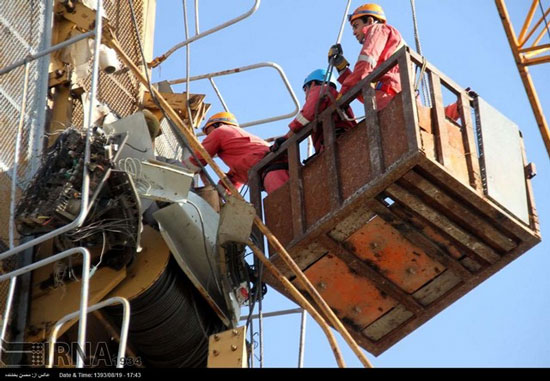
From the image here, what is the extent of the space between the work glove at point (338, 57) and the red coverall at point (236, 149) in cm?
136

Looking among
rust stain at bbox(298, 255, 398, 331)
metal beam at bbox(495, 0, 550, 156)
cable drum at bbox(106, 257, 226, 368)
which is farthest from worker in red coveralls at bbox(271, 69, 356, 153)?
metal beam at bbox(495, 0, 550, 156)

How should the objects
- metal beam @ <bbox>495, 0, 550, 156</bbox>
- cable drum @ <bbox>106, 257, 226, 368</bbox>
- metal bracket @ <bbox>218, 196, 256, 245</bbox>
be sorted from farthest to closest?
metal beam @ <bbox>495, 0, 550, 156</bbox>, cable drum @ <bbox>106, 257, 226, 368</bbox>, metal bracket @ <bbox>218, 196, 256, 245</bbox>

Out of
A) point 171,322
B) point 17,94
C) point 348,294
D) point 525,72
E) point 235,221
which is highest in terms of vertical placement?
point 525,72

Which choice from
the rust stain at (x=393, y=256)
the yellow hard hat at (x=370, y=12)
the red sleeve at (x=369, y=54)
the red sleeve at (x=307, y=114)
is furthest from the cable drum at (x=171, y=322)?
the yellow hard hat at (x=370, y=12)

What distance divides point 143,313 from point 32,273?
1.10m

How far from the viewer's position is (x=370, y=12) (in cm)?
1416

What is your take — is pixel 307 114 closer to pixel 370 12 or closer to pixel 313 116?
pixel 313 116

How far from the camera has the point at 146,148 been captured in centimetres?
1250

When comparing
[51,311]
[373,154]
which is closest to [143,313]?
[51,311]

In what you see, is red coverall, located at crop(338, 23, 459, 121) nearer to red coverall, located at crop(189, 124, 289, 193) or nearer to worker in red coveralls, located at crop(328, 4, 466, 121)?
worker in red coveralls, located at crop(328, 4, 466, 121)

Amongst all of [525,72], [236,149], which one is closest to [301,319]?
[236,149]

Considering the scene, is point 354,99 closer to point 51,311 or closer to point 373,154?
point 373,154

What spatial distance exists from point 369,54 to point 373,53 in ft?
0.16

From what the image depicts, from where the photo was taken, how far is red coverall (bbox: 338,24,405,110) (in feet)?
41.7
